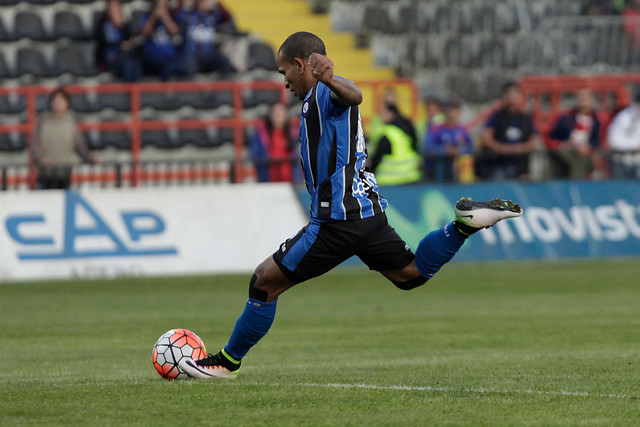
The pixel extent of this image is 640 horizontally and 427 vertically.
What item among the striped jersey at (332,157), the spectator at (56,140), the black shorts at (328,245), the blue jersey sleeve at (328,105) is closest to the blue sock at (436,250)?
the black shorts at (328,245)

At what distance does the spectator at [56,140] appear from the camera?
Answer: 691 inches

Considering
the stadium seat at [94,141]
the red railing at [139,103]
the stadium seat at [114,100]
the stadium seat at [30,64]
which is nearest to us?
the red railing at [139,103]

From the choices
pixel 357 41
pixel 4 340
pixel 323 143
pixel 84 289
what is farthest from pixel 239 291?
pixel 357 41

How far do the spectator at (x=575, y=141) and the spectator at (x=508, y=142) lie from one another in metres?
0.46

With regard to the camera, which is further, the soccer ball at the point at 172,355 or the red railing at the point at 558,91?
the red railing at the point at 558,91

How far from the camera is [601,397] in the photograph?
674cm

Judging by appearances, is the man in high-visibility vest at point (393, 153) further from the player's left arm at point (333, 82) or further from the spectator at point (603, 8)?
the player's left arm at point (333, 82)

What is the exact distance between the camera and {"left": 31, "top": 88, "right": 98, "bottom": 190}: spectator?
17.6 m

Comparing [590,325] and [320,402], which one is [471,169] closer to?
[590,325]

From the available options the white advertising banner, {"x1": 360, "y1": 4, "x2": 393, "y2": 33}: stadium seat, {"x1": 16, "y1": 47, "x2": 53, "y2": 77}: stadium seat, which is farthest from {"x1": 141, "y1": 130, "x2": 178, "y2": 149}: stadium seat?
{"x1": 360, "y1": 4, "x2": 393, "y2": 33}: stadium seat

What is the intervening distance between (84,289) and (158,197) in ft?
7.29

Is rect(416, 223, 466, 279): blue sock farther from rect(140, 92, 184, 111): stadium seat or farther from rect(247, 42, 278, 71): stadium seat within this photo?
rect(247, 42, 278, 71): stadium seat

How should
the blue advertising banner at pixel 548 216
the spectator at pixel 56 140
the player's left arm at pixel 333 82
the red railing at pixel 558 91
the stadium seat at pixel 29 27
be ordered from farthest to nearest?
the red railing at pixel 558 91 → the stadium seat at pixel 29 27 → the blue advertising banner at pixel 548 216 → the spectator at pixel 56 140 → the player's left arm at pixel 333 82

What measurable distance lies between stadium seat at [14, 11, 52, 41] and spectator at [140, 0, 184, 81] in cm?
191
